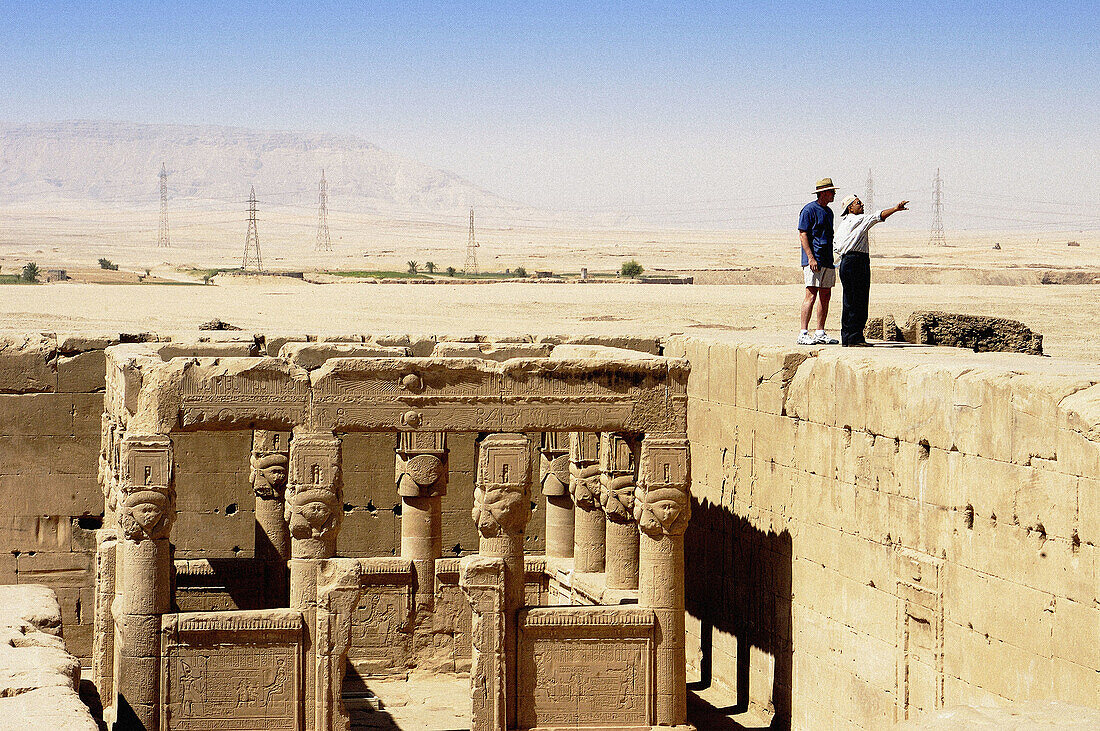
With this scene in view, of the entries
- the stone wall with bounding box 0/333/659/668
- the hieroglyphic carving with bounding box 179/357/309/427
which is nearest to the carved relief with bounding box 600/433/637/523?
the stone wall with bounding box 0/333/659/668

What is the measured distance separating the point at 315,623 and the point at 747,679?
182 inches

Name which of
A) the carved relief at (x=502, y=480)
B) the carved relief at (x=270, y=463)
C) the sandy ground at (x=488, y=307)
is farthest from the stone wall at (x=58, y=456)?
the sandy ground at (x=488, y=307)

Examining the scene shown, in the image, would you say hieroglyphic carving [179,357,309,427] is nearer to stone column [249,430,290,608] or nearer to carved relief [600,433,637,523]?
stone column [249,430,290,608]

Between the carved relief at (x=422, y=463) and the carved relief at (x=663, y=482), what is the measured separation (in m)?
2.03

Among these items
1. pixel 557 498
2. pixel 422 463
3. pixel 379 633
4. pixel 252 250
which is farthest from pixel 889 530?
pixel 252 250

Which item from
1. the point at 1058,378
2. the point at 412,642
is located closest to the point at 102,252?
the point at 412,642

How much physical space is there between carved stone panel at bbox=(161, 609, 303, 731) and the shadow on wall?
182 inches

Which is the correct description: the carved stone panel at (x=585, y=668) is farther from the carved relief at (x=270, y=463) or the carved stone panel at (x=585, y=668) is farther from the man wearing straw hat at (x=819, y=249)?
the carved relief at (x=270, y=463)

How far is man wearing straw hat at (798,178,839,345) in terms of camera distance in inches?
579

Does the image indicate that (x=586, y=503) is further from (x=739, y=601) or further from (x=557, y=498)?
(x=739, y=601)

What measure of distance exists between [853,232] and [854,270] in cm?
38

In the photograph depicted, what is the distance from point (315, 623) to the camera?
13.5 meters

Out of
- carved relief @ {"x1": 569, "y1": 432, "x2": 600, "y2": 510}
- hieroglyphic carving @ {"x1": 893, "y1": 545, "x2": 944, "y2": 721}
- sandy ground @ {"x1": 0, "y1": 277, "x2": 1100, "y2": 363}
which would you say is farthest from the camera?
sandy ground @ {"x1": 0, "y1": 277, "x2": 1100, "y2": 363}

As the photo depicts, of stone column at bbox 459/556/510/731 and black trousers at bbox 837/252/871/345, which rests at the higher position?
black trousers at bbox 837/252/871/345
